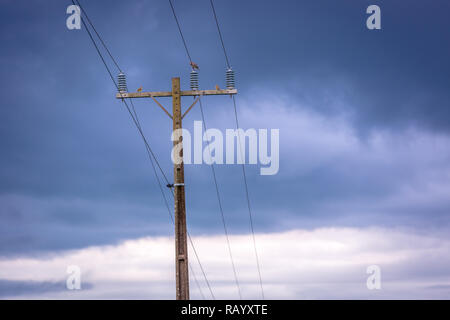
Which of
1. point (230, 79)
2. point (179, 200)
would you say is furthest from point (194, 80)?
point (179, 200)

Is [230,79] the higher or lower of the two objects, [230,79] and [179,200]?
the higher

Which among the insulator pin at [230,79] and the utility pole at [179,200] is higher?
the insulator pin at [230,79]

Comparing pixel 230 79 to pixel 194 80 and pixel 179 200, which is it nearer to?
pixel 194 80

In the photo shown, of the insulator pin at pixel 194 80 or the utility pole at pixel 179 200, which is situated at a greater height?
the insulator pin at pixel 194 80

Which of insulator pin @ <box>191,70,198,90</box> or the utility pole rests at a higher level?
insulator pin @ <box>191,70,198,90</box>

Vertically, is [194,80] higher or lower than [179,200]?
higher
